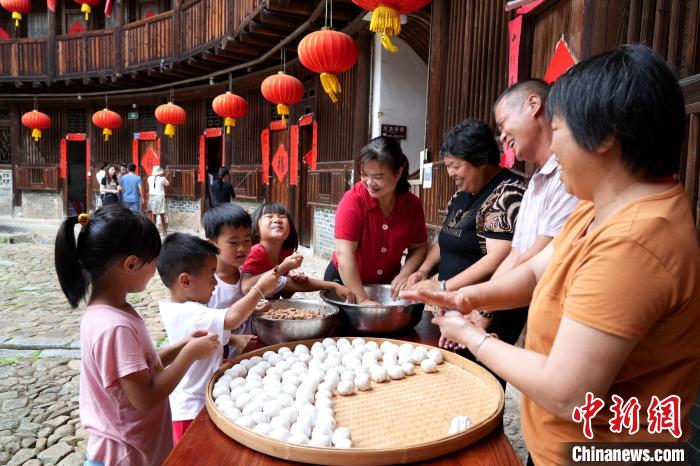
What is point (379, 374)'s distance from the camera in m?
1.60

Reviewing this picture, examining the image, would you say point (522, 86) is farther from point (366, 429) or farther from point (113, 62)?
point (113, 62)

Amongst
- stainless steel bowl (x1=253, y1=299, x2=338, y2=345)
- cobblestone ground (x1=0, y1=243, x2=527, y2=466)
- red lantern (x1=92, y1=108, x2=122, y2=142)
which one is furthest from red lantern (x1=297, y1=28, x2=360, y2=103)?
red lantern (x1=92, y1=108, x2=122, y2=142)

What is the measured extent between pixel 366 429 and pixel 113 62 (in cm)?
1473

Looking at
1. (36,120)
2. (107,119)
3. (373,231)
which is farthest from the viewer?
(36,120)

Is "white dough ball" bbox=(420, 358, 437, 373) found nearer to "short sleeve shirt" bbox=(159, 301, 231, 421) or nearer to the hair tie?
"short sleeve shirt" bbox=(159, 301, 231, 421)

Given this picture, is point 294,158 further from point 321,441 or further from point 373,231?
point 321,441

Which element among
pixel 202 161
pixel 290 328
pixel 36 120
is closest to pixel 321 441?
pixel 290 328

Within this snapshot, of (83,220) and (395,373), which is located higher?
(83,220)

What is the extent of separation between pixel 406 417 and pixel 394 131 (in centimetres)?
642

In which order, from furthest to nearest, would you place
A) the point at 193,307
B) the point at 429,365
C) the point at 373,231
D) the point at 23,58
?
the point at 23,58 → the point at 373,231 → the point at 193,307 → the point at 429,365

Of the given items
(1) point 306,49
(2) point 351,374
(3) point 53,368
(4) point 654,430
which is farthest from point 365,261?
(1) point 306,49

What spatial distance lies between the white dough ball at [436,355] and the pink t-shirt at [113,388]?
972mm

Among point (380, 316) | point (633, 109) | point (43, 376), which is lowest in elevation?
point (43, 376)

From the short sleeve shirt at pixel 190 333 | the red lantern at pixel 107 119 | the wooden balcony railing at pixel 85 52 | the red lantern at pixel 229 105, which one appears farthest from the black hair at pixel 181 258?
the red lantern at pixel 107 119
